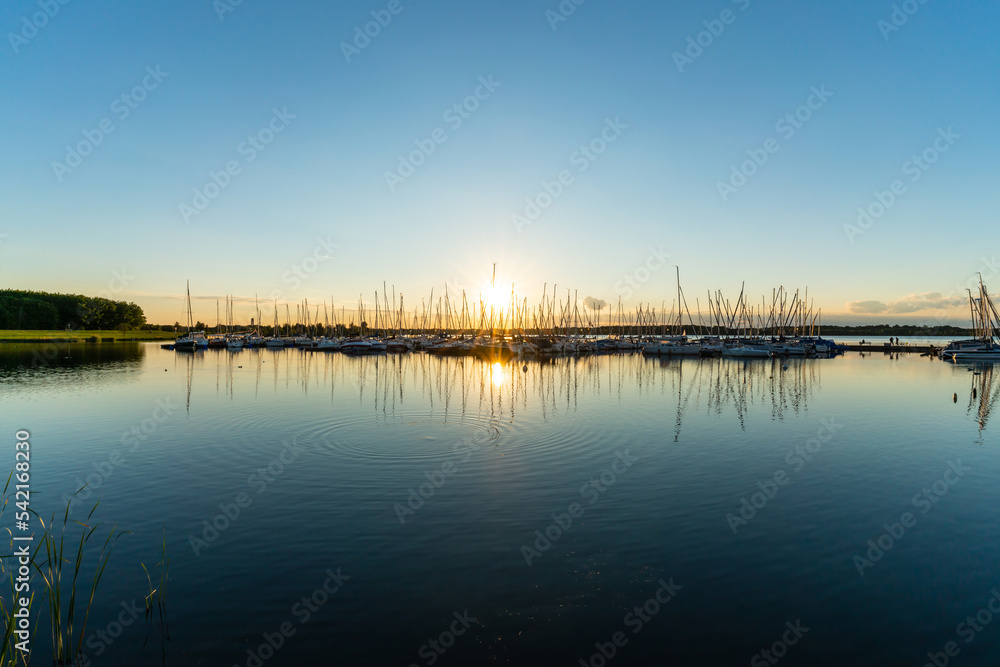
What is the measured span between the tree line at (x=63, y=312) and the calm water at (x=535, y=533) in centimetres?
14481

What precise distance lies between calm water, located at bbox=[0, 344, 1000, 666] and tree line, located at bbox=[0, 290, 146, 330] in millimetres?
144810

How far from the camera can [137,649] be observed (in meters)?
7.06

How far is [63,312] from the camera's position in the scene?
144375 millimetres

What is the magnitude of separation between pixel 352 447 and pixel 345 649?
11950 millimetres

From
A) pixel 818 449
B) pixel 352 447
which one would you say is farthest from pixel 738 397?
pixel 352 447

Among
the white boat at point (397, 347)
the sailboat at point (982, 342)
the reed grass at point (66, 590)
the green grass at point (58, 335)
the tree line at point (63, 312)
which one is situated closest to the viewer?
the reed grass at point (66, 590)

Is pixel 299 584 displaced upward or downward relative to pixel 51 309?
downward

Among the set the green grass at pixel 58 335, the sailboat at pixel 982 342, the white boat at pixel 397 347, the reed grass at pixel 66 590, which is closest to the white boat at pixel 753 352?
the sailboat at pixel 982 342

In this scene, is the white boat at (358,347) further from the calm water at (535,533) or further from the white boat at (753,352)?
the calm water at (535,533)

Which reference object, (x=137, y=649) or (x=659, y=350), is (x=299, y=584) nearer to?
(x=137, y=649)

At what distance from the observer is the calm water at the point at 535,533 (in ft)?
24.1

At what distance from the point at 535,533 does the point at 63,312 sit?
180556 mm

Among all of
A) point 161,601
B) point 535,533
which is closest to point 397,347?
point 535,533

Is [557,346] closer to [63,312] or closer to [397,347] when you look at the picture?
[397,347]
